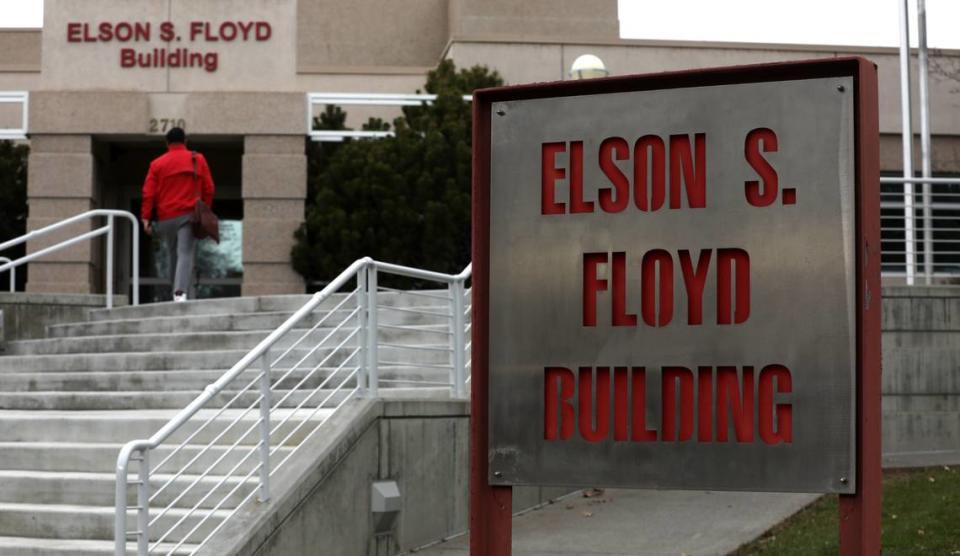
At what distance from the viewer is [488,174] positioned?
429 cm

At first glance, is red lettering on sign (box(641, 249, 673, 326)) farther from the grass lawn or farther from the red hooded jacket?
the red hooded jacket

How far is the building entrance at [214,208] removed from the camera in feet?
67.7

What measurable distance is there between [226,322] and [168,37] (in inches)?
350

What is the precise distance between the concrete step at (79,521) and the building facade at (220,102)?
10359 mm

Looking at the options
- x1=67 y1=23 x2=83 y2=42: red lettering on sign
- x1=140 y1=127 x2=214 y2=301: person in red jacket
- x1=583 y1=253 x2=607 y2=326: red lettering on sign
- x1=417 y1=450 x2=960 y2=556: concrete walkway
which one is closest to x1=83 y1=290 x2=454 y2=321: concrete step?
x1=140 y1=127 x2=214 y2=301: person in red jacket

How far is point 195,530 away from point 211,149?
13.6 meters

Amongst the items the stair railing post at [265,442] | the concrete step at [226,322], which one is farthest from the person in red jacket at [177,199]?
the stair railing post at [265,442]

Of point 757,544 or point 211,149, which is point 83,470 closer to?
point 757,544

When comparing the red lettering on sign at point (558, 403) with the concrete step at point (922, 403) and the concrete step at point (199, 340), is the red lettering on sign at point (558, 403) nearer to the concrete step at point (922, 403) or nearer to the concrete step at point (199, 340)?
the concrete step at point (199, 340)

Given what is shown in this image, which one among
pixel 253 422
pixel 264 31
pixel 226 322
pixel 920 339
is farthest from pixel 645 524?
pixel 264 31

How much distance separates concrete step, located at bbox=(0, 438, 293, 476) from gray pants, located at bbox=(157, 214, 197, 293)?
4.18 metres

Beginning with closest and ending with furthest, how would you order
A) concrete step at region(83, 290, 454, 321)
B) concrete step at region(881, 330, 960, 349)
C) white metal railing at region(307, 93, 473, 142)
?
concrete step at region(83, 290, 454, 321) < concrete step at region(881, 330, 960, 349) < white metal railing at region(307, 93, 473, 142)

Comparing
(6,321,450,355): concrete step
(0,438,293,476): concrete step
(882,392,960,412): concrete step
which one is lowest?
(0,438,293,476): concrete step

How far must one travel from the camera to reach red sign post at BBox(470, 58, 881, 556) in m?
3.83
